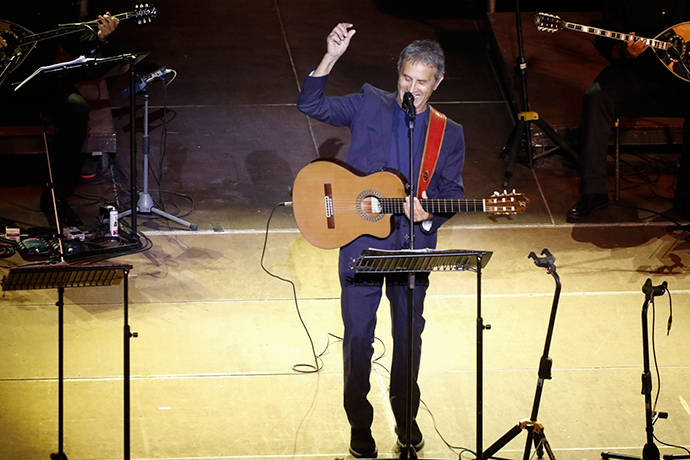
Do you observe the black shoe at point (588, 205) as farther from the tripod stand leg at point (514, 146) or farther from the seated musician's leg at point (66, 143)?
the seated musician's leg at point (66, 143)

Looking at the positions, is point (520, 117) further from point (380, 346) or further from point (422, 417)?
point (422, 417)

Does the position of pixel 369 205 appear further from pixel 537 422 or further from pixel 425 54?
pixel 537 422

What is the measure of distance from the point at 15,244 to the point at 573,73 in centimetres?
607

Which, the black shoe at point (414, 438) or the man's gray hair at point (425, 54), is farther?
the black shoe at point (414, 438)

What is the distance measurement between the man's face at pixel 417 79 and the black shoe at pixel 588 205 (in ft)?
11.9

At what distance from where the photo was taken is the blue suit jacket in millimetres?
3578

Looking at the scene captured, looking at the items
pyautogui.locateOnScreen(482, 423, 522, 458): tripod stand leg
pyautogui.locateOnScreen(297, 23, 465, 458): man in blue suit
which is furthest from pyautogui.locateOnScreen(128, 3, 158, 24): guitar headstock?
pyautogui.locateOnScreen(482, 423, 522, 458): tripod stand leg

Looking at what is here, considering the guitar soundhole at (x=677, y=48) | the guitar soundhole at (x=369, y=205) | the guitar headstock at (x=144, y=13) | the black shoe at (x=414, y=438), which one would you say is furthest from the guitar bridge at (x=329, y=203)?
the guitar soundhole at (x=677, y=48)

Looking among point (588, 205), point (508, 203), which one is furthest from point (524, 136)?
point (508, 203)

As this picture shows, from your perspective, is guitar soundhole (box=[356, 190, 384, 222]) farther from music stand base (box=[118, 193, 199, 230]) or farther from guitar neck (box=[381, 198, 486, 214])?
music stand base (box=[118, 193, 199, 230])

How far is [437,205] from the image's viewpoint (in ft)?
11.6

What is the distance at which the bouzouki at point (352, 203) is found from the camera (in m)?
3.59

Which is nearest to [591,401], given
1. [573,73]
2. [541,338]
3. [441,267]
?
[541,338]

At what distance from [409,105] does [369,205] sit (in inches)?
27.1
